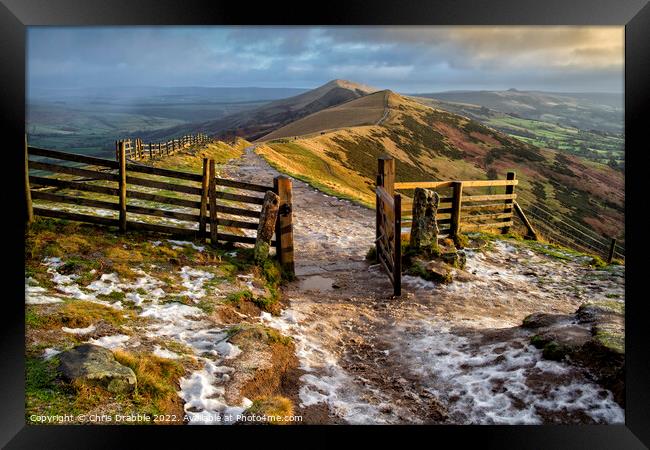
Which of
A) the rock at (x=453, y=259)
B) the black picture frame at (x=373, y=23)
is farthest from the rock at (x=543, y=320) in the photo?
the rock at (x=453, y=259)

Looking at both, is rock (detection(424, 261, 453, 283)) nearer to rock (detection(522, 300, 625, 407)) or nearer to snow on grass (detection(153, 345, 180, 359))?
rock (detection(522, 300, 625, 407))

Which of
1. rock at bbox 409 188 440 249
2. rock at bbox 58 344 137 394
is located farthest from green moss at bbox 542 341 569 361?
rock at bbox 409 188 440 249

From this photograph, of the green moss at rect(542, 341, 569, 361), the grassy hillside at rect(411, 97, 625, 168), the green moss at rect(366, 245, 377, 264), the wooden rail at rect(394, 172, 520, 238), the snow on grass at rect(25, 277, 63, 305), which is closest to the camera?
the green moss at rect(542, 341, 569, 361)

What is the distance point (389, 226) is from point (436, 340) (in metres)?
3.69

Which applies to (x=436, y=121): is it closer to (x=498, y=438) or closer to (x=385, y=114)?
(x=385, y=114)

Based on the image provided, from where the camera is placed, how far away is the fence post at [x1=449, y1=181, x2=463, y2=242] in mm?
12890

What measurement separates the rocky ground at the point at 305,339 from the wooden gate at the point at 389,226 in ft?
1.75

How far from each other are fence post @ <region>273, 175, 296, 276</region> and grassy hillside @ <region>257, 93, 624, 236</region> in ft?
84.7

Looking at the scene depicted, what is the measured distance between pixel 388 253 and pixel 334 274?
151cm

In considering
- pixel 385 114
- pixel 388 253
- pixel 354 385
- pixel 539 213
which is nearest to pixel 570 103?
pixel 539 213

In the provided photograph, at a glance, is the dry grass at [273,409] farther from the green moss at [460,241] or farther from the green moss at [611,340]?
the green moss at [460,241]

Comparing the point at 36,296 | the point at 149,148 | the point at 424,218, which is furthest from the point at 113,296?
the point at 149,148

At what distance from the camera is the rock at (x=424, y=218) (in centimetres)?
1095
